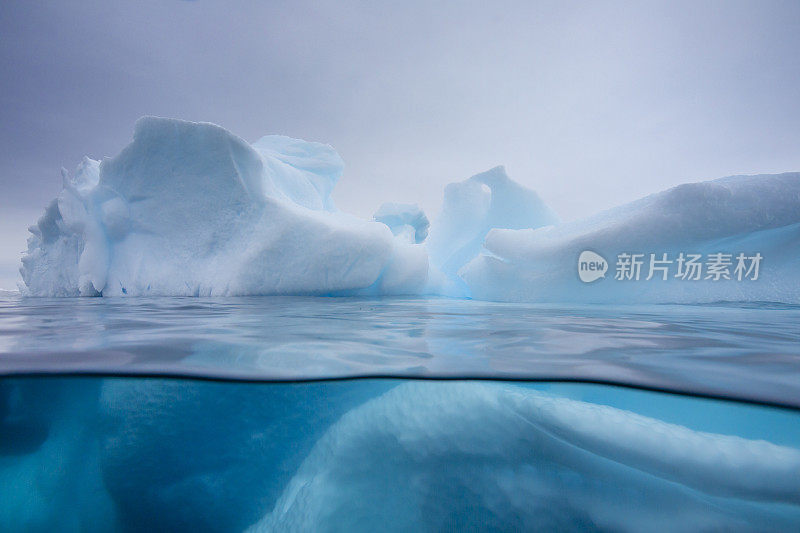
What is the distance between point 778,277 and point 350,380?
270 inches

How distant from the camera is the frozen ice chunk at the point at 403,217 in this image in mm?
10371

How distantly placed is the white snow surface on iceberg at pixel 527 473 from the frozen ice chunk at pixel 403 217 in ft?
29.3

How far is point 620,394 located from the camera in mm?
1126

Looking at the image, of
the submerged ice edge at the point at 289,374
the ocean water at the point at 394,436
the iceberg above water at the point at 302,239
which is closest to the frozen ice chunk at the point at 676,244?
the iceberg above water at the point at 302,239

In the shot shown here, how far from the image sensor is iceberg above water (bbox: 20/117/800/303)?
197 inches

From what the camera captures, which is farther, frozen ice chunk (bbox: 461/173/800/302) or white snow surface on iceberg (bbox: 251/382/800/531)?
frozen ice chunk (bbox: 461/173/800/302)

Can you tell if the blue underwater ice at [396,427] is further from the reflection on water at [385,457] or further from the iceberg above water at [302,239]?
the iceberg above water at [302,239]

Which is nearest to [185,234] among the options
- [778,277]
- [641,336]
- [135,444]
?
[135,444]

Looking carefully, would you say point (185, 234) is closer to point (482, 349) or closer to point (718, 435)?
point (482, 349)
